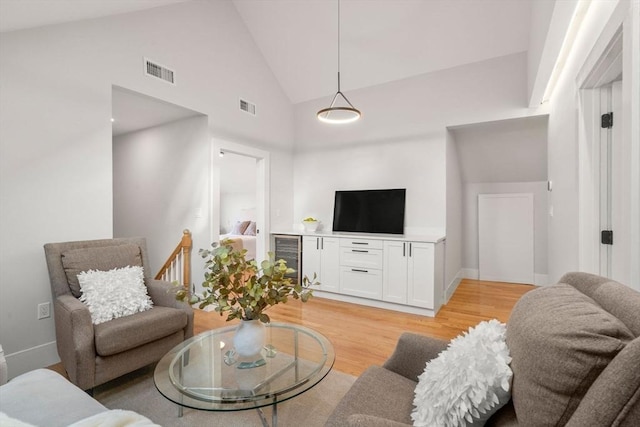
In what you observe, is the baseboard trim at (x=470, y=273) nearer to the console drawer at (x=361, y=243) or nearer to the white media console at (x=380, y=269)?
the white media console at (x=380, y=269)

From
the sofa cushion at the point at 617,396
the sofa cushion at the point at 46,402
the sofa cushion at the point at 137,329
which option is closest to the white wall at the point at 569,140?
the sofa cushion at the point at 617,396

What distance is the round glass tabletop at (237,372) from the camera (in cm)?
136

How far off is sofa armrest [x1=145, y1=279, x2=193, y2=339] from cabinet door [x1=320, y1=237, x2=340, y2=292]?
2.17 metres

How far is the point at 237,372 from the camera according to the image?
1.57m

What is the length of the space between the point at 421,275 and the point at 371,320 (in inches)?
31.7

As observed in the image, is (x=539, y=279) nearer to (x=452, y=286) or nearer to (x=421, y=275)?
(x=452, y=286)

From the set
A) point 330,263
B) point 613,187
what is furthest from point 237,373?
point 330,263

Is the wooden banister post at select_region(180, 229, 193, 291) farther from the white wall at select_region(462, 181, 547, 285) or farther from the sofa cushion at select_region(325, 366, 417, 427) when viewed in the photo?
the white wall at select_region(462, 181, 547, 285)

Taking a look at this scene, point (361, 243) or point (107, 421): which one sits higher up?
point (361, 243)

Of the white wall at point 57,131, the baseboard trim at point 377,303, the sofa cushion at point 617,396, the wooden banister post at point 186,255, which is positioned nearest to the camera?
the sofa cushion at point 617,396

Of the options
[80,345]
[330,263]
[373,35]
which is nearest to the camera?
[80,345]

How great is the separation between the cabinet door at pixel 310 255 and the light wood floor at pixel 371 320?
0.43 metres

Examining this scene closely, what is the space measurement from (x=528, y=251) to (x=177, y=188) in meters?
5.42

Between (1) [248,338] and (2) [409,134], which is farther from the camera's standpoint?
(2) [409,134]
